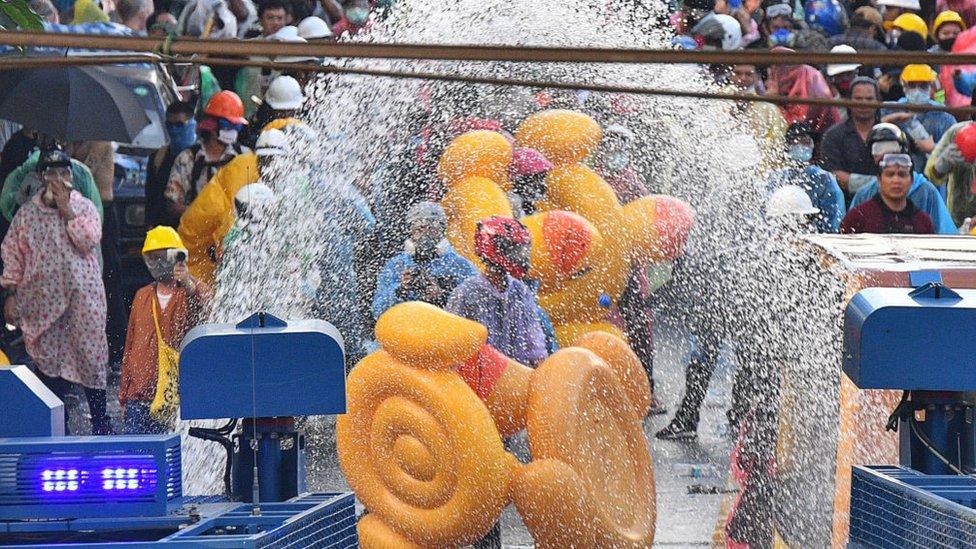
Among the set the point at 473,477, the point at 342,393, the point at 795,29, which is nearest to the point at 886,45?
the point at 795,29

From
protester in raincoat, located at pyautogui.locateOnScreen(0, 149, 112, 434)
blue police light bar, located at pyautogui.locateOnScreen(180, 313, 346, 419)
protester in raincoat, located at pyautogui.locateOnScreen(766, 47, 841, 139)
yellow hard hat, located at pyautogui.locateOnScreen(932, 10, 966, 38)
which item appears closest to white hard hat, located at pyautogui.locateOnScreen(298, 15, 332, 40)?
protester in raincoat, located at pyautogui.locateOnScreen(0, 149, 112, 434)

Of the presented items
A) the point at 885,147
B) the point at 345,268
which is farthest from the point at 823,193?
the point at 345,268

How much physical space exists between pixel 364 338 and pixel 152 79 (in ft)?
7.68

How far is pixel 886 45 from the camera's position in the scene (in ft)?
44.3

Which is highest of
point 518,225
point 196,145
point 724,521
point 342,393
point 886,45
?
point 886,45

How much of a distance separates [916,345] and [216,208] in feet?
18.8

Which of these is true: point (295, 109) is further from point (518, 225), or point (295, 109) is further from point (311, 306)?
point (518, 225)

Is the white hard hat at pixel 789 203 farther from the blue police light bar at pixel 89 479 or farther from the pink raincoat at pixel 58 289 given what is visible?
the blue police light bar at pixel 89 479

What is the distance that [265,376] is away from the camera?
16.5 feet

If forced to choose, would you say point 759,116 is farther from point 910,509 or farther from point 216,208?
point 910,509

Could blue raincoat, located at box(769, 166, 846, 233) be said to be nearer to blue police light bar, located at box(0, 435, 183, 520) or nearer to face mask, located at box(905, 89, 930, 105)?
face mask, located at box(905, 89, 930, 105)

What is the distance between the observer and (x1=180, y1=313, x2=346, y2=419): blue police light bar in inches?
197

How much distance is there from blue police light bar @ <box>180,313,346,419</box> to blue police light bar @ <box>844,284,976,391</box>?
5.19 feet

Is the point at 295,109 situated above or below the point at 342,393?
above
